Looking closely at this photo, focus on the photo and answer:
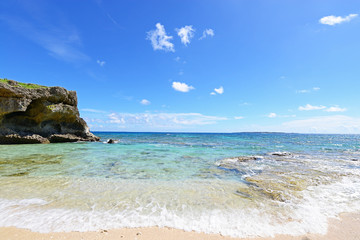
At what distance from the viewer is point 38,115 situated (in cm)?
3116

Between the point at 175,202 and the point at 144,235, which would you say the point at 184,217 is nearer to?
the point at 175,202

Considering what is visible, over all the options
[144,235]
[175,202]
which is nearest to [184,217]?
[175,202]

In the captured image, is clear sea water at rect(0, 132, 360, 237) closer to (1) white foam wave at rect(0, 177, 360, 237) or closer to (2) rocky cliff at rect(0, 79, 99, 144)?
(1) white foam wave at rect(0, 177, 360, 237)

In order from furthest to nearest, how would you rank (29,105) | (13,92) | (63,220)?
(29,105) → (13,92) → (63,220)

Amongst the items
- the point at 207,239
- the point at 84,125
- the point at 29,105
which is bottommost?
the point at 207,239

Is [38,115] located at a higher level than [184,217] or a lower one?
higher

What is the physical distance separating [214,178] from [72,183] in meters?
6.87

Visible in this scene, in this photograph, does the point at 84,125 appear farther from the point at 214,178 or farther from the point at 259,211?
the point at 259,211

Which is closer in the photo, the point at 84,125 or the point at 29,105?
the point at 29,105

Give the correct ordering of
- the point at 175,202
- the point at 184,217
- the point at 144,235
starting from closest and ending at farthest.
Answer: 1. the point at 144,235
2. the point at 184,217
3. the point at 175,202

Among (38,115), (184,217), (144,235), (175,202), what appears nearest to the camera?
(144,235)

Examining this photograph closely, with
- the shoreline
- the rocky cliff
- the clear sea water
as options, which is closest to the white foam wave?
the clear sea water

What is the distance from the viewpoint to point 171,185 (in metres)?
7.80

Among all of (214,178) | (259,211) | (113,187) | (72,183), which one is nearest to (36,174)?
(72,183)
